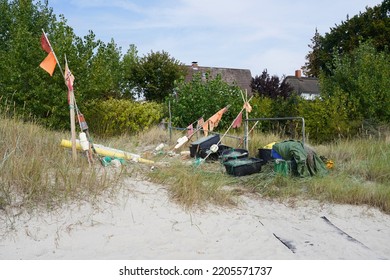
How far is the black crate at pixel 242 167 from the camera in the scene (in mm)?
6773

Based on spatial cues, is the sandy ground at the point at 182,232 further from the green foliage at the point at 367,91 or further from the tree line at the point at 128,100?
the green foliage at the point at 367,91

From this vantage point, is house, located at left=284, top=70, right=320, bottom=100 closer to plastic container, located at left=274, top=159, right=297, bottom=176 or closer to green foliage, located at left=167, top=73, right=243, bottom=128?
green foliage, located at left=167, top=73, right=243, bottom=128

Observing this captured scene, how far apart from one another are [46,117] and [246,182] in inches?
270

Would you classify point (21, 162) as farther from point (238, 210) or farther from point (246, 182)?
point (246, 182)

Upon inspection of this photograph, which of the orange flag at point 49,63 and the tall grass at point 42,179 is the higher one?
the orange flag at point 49,63

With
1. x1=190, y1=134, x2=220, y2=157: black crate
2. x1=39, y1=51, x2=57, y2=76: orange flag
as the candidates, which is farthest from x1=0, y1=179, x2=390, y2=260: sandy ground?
x1=190, y1=134, x2=220, y2=157: black crate

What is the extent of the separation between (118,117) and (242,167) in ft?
20.9

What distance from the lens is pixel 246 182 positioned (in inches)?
255

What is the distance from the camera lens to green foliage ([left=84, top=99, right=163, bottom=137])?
11.7 m

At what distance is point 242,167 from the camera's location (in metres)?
6.80

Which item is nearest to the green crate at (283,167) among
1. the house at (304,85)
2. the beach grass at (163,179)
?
the beach grass at (163,179)

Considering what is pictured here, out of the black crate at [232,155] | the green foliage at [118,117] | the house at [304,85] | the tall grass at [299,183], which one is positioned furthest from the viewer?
the house at [304,85]

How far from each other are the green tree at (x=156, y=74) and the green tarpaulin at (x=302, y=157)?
13.6m

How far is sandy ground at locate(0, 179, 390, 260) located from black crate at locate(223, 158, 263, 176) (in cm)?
122
